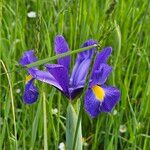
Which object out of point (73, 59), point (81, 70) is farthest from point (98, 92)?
point (73, 59)

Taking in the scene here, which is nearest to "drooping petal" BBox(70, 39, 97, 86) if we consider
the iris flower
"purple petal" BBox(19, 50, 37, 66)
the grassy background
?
the iris flower

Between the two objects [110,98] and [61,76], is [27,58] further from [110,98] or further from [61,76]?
[110,98]

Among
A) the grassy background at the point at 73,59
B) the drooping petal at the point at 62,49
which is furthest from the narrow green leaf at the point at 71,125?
the grassy background at the point at 73,59

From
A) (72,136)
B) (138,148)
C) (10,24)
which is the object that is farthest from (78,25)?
(72,136)

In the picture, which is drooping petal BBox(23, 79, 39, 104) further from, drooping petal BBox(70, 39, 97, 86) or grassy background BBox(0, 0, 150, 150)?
grassy background BBox(0, 0, 150, 150)

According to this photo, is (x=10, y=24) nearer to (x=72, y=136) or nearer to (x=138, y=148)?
(x=138, y=148)
